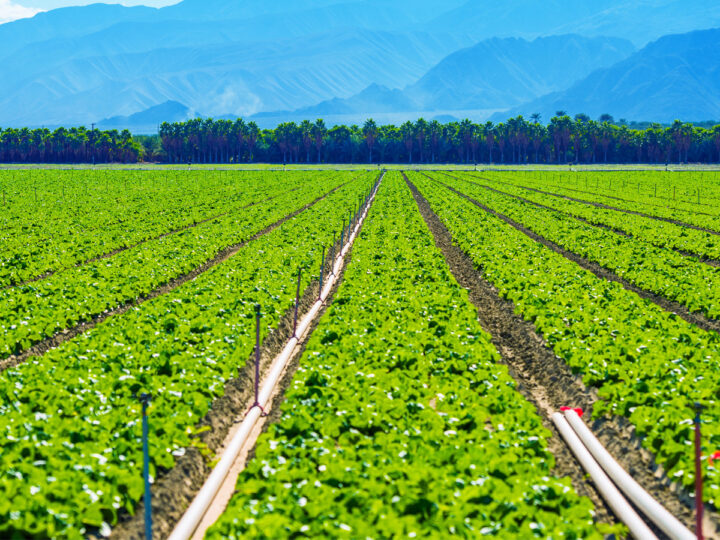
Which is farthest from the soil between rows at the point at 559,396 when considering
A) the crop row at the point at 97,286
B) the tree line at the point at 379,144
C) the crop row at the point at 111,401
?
the tree line at the point at 379,144

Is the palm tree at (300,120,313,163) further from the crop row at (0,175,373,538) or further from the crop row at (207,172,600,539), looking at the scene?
the crop row at (207,172,600,539)

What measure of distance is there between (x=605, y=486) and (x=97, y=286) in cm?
1447

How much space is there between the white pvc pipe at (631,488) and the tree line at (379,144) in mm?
146942

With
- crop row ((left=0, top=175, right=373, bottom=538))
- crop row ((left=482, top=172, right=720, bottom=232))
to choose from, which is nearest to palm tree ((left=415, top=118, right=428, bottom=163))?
Result: crop row ((left=482, top=172, right=720, bottom=232))

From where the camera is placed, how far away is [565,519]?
741cm

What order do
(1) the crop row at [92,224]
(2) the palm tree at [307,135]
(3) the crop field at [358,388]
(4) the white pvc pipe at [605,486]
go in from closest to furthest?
(3) the crop field at [358,388] → (4) the white pvc pipe at [605,486] → (1) the crop row at [92,224] → (2) the palm tree at [307,135]

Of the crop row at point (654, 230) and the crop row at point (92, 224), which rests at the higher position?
the crop row at point (92, 224)

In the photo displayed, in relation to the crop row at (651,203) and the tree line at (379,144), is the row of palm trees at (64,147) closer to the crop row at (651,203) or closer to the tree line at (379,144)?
the tree line at (379,144)

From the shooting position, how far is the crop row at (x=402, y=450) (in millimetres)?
7148

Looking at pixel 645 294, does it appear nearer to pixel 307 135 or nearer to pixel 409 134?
pixel 409 134

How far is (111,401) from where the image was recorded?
32.9ft

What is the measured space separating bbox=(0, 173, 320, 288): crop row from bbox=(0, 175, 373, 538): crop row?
8.44 m

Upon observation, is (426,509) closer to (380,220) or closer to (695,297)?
(695,297)

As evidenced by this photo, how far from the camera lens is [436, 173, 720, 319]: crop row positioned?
63.0 feet
